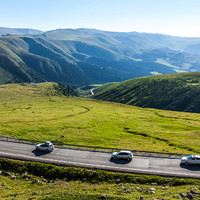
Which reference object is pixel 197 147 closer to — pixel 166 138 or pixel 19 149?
pixel 166 138

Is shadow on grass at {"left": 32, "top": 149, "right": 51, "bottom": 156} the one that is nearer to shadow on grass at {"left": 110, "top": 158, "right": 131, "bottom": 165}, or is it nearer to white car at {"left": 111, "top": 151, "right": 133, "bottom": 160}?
shadow on grass at {"left": 110, "top": 158, "right": 131, "bottom": 165}

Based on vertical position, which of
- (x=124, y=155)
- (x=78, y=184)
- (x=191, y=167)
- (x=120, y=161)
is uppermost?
(x=124, y=155)

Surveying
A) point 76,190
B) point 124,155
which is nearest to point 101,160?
point 124,155

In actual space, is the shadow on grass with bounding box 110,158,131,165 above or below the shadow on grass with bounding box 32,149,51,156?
below

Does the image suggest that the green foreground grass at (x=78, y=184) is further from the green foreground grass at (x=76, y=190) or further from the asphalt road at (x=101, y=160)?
the asphalt road at (x=101, y=160)

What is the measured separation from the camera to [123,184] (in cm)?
3731

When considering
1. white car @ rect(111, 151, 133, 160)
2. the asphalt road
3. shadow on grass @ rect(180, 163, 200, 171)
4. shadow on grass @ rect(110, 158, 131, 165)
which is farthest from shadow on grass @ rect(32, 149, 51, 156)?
shadow on grass @ rect(180, 163, 200, 171)

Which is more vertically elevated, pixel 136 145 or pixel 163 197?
pixel 163 197

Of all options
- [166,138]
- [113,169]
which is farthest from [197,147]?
[113,169]

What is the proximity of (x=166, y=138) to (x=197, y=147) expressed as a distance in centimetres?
1242

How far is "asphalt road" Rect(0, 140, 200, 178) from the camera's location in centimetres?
4153

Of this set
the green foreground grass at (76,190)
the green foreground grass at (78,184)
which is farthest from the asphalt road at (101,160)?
the green foreground grass at (76,190)

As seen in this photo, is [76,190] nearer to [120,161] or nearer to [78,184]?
[78,184]

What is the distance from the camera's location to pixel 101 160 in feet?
152
